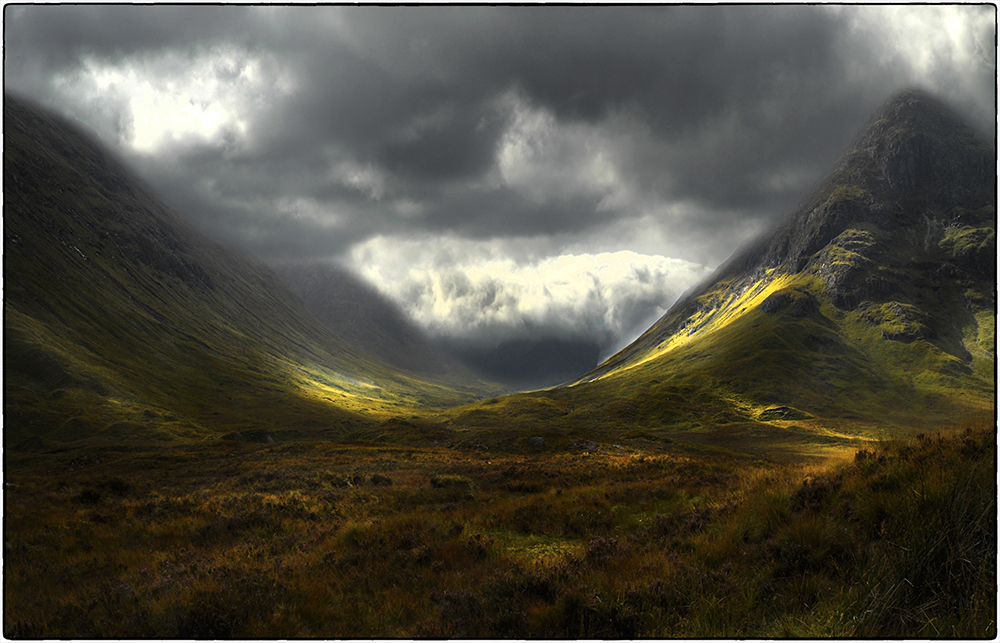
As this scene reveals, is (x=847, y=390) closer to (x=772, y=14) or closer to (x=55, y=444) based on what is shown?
(x=772, y=14)

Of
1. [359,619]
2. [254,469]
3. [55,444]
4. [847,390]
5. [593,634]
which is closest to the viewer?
[593,634]

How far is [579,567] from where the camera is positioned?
8297mm

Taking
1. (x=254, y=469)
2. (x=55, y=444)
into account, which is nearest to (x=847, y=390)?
(x=254, y=469)

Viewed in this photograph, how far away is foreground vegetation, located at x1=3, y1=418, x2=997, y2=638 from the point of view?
5.91 meters

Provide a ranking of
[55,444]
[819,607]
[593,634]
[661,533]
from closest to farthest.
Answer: [819,607]
[593,634]
[661,533]
[55,444]

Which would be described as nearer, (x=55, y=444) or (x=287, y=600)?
(x=287, y=600)

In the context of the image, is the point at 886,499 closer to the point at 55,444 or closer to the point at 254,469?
the point at 254,469

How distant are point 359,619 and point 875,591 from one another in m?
7.81

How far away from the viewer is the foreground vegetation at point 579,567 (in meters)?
5.91

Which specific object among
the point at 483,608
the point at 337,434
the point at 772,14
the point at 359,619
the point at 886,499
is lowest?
the point at 337,434

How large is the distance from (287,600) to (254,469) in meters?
29.1

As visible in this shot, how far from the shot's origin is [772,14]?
11156mm

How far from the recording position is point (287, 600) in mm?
7934

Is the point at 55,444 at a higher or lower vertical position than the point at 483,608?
lower
